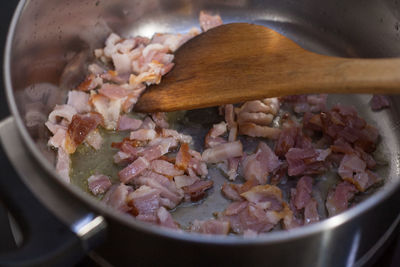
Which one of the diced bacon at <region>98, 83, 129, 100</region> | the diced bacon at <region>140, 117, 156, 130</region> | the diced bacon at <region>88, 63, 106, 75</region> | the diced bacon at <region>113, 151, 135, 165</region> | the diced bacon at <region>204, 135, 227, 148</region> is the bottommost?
the diced bacon at <region>113, 151, 135, 165</region>

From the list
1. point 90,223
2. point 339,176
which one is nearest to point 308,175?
point 339,176

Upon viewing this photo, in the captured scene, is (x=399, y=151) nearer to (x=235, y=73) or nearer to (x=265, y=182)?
(x=265, y=182)

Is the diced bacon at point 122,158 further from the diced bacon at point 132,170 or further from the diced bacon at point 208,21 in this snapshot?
the diced bacon at point 208,21

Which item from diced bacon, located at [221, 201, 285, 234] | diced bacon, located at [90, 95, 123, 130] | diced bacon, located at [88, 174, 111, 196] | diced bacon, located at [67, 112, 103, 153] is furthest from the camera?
diced bacon, located at [90, 95, 123, 130]

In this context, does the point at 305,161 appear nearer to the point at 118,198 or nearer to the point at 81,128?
the point at 118,198

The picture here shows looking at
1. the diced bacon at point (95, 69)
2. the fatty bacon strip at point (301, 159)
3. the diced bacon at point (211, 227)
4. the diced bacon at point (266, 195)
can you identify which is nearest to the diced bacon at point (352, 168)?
the fatty bacon strip at point (301, 159)

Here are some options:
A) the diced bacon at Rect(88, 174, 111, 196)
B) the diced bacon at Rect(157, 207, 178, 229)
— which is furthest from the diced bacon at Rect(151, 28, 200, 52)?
the diced bacon at Rect(157, 207, 178, 229)

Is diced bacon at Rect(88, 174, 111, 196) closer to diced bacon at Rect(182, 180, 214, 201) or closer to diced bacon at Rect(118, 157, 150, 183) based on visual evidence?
diced bacon at Rect(118, 157, 150, 183)

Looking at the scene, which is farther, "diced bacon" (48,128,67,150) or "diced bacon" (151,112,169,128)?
"diced bacon" (151,112,169,128)
